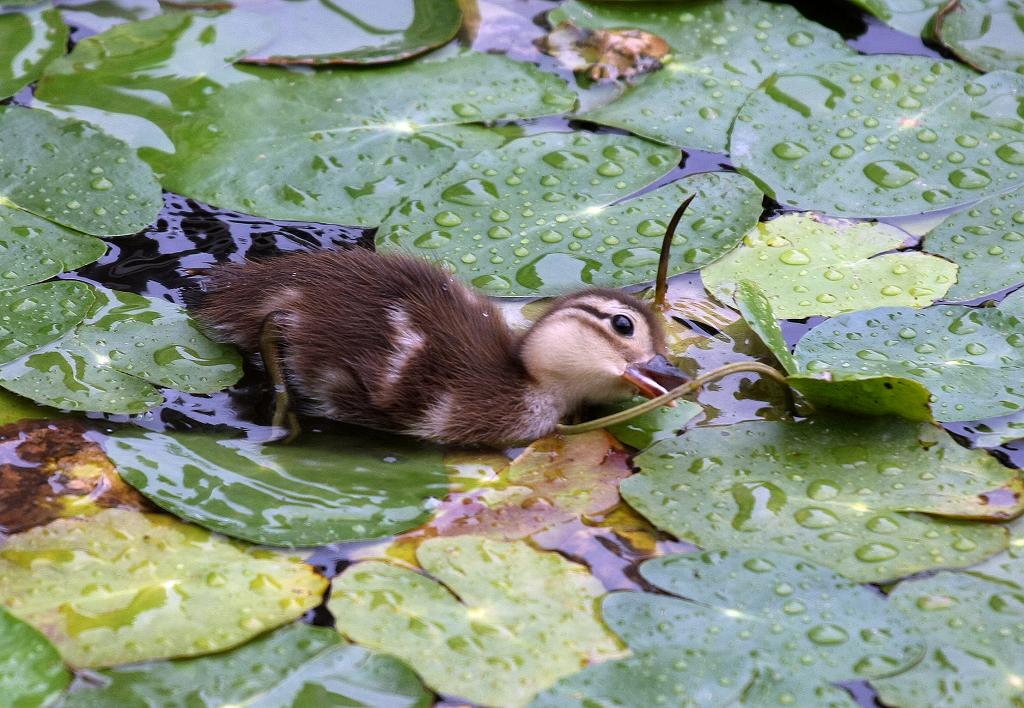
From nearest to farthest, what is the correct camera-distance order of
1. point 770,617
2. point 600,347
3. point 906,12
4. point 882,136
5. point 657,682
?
point 657,682 → point 770,617 → point 600,347 → point 882,136 → point 906,12

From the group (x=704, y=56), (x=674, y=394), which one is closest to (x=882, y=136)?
(x=704, y=56)

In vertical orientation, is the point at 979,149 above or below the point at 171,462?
above

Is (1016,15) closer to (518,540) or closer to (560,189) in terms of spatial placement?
(560,189)

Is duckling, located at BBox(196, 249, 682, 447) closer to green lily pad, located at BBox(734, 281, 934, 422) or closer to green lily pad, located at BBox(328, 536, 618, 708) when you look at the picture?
green lily pad, located at BBox(734, 281, 934, 422)

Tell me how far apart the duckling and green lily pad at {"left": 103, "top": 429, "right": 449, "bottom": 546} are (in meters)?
0.16

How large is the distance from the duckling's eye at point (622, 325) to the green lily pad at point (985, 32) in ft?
6.23

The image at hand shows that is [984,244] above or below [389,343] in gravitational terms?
above

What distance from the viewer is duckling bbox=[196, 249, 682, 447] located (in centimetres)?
331

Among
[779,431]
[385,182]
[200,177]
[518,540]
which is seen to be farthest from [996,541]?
[200,177]

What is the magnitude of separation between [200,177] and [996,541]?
7.99 ft

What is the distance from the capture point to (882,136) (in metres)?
4.10

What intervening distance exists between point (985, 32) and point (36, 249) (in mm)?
3169

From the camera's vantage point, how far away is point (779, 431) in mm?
3174

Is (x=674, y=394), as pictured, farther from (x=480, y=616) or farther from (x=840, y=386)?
(x=480, y=616)
